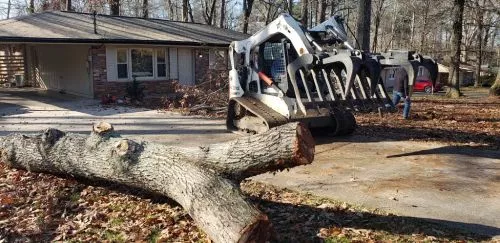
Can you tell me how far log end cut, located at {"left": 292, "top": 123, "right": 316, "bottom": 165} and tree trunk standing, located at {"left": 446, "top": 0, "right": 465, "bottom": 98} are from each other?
22414 millimetres

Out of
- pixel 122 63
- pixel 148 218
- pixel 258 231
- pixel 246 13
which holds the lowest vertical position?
pixel 148 218

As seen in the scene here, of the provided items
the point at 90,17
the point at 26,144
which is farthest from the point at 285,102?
the point at 90,17

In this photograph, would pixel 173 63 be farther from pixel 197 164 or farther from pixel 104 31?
pixel 197 164

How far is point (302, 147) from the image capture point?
14.9 feet

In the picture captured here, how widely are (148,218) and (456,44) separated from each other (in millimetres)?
22962

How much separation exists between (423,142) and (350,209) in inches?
203

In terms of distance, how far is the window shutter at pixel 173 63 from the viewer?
21.0 meters

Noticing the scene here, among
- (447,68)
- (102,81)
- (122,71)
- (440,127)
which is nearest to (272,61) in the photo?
(440,127)

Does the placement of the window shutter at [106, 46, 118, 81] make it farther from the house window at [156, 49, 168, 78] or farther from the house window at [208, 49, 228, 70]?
Result: the house window at [208, 49, 228, 70]

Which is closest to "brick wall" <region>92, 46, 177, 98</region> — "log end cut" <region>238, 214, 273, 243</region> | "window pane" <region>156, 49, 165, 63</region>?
"window pane" <region>156, 49, 165, 63</region>

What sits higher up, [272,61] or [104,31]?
[104,31]

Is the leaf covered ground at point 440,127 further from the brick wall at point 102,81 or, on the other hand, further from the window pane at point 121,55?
the window pane at point 121,55

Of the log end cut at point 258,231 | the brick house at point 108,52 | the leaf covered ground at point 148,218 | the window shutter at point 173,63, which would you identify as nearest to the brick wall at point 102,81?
the brick house at point 108,52

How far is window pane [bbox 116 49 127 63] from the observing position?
19.4 metres
